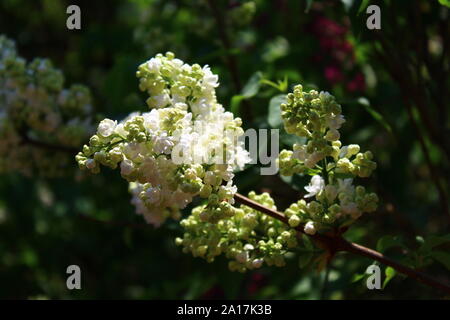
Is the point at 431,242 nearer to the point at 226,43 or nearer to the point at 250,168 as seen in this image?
the point at 250,168

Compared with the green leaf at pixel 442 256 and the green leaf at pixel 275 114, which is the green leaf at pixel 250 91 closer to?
the green leaf at pixel 275 114

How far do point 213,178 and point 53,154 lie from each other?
1.28 meters

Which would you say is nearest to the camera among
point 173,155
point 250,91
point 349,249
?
point 173,155

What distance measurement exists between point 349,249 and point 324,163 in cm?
23

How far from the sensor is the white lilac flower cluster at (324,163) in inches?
59.9

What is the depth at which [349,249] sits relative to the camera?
5.24 ft

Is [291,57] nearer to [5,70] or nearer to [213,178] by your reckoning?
[5,70]

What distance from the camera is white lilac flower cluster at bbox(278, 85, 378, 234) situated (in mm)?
1522

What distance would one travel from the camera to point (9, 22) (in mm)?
4617

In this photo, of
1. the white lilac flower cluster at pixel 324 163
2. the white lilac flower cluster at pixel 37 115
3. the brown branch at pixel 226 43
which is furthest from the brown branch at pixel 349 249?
the white lilac flower cluster at pixel 37 115

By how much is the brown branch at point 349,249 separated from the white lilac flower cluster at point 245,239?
7 cm

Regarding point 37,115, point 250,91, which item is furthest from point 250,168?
point 37,115

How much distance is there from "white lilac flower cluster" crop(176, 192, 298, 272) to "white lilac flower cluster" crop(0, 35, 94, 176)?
1.00 m
